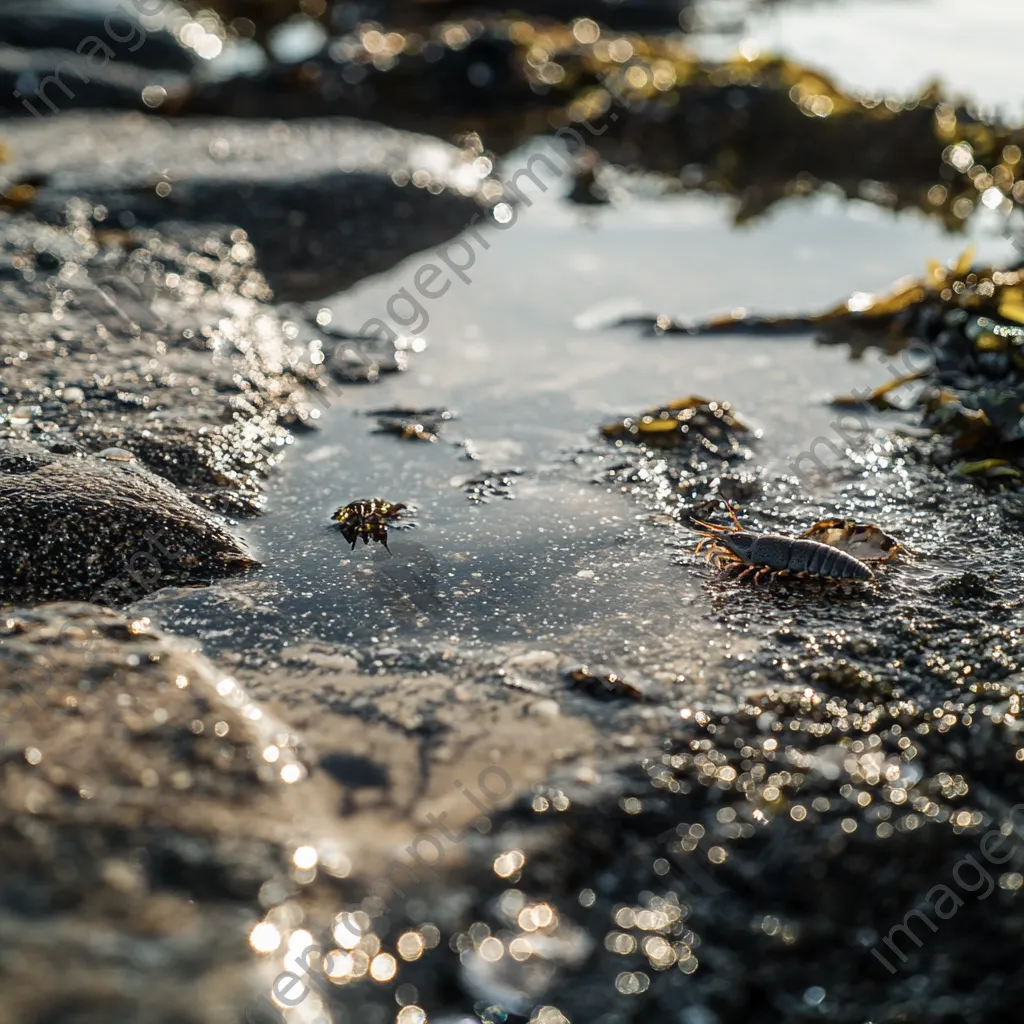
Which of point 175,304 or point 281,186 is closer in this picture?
point 175,304

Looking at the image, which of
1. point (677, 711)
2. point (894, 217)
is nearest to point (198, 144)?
point (894, 217)

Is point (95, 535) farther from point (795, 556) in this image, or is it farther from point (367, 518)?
point (795, 556)

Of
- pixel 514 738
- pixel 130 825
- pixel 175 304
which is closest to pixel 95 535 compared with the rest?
pixel 130 825

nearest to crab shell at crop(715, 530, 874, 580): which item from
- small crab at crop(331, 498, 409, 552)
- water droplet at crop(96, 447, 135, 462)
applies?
small crab at crop(331, 498, 409, 552)

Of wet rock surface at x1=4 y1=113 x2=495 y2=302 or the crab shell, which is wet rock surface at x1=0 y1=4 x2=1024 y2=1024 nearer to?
the crab shell

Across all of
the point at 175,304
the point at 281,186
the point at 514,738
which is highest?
the point at 281,186
